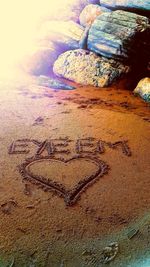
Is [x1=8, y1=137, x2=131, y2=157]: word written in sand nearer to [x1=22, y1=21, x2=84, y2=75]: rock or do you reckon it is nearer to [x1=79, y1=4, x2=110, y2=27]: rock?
[x1=22, y1=21, x2=84, y2=75]: rock

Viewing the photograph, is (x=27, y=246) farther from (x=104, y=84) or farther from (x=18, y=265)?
(x=104, y=84)

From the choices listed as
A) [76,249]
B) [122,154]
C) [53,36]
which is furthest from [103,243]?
[53,36]

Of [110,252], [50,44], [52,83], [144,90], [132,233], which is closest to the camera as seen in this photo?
→ [110,252]

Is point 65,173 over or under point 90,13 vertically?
under

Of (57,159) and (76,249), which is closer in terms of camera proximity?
(76,249)

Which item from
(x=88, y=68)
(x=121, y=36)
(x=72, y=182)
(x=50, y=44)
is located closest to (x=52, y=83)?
(x=88, y=68)

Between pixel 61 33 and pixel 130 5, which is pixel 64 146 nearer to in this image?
pixel 130 5

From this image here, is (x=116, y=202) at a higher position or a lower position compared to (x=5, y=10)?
lower
